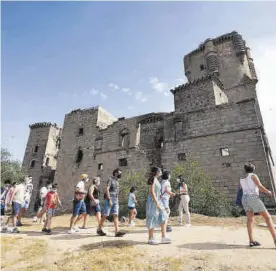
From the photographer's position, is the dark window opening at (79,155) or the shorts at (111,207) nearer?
the shorts at (111,207)

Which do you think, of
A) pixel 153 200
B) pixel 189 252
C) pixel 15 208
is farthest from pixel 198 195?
pixel 15 208

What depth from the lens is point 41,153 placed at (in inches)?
1204

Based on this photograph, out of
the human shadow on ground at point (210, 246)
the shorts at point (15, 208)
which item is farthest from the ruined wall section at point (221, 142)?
the shorts at point (15, 208)

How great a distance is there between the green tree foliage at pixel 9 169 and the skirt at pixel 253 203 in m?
27.5

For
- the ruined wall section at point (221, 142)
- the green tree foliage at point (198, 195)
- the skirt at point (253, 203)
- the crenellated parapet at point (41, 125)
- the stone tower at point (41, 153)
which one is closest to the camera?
the skirt at point (253, 203)

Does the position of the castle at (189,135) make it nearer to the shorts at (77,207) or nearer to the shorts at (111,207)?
the shorts at (111,207)

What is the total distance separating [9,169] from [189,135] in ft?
72.4

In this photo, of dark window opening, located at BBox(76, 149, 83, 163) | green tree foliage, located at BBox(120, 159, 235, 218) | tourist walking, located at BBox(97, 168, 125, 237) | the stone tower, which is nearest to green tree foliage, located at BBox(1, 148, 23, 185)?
the stone tower

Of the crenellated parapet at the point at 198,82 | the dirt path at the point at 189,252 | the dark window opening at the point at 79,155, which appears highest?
the crenellated parapet at the point at 198,82

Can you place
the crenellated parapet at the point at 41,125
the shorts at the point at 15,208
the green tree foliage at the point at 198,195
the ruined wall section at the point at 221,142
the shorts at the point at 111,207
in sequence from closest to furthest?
the shorts at the point at 111,207, the shorts at the point at 15,208, the green tree foliage at the point at 198,195, the ruined wall section at the point at 221,142, the crenellated parapet at the point at 41,125

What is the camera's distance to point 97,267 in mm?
3953

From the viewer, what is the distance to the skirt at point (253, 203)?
4777 millimetres

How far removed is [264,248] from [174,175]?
9.44 metres

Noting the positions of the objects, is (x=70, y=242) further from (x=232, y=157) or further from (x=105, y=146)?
(x=105, y=146)
